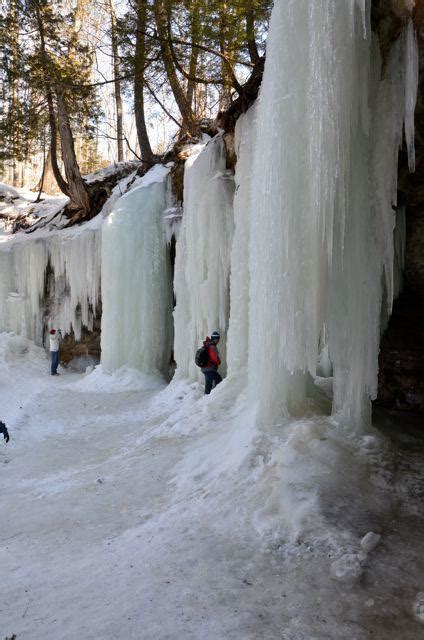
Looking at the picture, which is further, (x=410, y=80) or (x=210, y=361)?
(x=210, y=361)

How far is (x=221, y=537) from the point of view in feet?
10.4

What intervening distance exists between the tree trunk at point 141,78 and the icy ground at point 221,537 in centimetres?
690

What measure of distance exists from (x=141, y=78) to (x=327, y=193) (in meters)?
8.11

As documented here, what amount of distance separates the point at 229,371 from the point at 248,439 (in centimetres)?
257

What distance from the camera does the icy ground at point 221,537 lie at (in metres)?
2.34

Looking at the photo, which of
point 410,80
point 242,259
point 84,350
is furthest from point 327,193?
point 84,350

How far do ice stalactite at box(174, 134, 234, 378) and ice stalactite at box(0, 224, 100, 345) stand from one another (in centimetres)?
Result: 446

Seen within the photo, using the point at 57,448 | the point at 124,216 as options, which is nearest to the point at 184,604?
the point at 57,448

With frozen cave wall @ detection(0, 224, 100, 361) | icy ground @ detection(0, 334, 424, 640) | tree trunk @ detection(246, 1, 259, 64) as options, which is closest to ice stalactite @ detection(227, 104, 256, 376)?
icy ground @ detection(0, 334, 424, 640)

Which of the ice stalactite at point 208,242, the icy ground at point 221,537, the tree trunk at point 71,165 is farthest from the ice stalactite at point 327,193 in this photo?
the tree trunk at point 71,165

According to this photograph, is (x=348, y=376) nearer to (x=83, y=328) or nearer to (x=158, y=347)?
(x=158, y=347)

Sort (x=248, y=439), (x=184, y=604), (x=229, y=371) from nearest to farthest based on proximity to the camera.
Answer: (x=184, y=604) < (x=248, y=439) < (x=229, y=371)

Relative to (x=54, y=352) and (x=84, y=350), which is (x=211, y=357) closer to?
(x=54, y=352)

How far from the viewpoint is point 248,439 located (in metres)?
4.46
